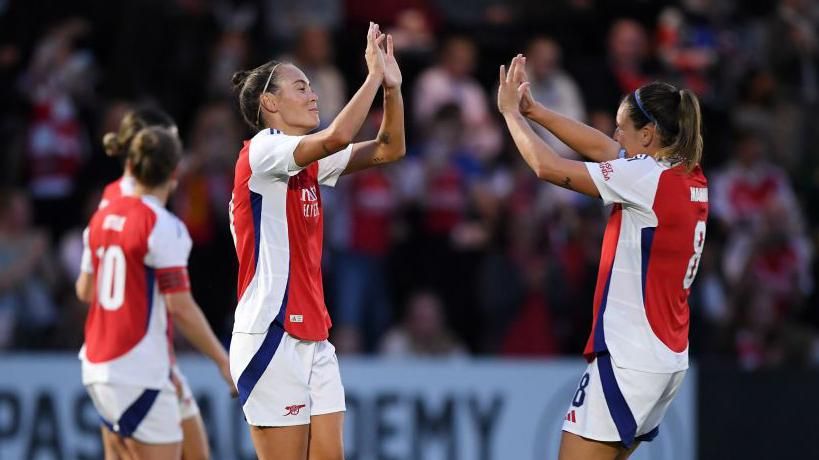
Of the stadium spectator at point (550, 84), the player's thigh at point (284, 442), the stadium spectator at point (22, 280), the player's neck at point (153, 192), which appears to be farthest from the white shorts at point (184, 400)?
the stadium spectator at point (550, 84)

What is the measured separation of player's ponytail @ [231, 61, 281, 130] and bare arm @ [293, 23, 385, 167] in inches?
17.3

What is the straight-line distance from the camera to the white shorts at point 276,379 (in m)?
5.80

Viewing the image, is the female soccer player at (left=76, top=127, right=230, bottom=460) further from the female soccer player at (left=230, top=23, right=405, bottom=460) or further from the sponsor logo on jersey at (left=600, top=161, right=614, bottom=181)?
the sponsor logo on jersey at (left=600, top=161, right=614, bottom=181)

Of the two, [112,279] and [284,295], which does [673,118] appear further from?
[112,279]

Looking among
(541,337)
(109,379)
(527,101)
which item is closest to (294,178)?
(527,101)

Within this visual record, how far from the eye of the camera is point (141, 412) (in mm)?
6785

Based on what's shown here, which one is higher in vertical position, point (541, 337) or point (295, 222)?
point (295, 222)

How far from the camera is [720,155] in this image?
12758 mm

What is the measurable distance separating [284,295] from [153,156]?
145 cm

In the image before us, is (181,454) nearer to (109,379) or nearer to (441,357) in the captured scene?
(109,379)

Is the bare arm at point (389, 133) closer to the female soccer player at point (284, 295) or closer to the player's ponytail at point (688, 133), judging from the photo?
the female soccer player at point (284, 295)

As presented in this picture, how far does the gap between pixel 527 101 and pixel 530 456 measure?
4178 millimetres

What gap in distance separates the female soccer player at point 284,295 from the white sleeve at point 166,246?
0.92 meters

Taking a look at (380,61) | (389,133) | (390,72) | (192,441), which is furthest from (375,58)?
(192,441)
